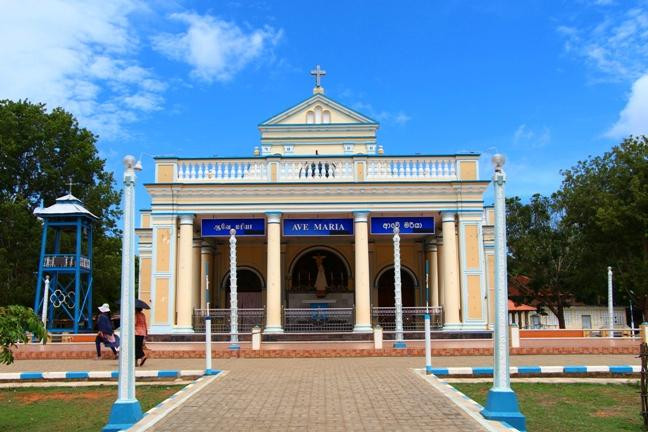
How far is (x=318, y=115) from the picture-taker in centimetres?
2833

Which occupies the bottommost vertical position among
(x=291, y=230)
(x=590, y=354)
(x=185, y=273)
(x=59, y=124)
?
(x=590, y=354)

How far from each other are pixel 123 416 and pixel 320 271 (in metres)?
20.4

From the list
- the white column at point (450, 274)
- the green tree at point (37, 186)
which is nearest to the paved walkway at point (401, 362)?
the white column at point (450, 274)

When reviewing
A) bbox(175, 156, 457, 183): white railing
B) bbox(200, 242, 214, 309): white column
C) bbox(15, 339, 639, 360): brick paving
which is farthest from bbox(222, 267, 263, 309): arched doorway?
bbox(15, 339, 639, 360): brick paving

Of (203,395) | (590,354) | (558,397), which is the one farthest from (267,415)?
(590,354)

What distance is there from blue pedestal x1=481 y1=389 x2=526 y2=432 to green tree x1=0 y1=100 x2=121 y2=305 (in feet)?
102

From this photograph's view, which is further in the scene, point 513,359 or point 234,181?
point 234,181

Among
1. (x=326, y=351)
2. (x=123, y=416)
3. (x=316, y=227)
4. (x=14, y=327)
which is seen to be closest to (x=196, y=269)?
(x=316, y=227)

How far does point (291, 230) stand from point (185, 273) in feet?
12.6

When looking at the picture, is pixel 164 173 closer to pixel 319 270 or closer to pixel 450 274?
pixel 319 270

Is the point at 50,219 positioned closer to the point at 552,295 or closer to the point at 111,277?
the point at 111,277

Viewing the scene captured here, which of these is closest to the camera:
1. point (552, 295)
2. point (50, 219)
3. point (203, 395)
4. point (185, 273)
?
point (203, 395)

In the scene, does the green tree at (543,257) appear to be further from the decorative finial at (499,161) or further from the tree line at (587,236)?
the decorative finial at (499,161)

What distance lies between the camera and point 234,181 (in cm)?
2317
